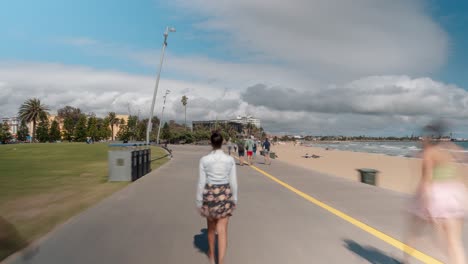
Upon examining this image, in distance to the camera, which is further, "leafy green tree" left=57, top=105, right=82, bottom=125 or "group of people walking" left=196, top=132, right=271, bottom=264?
"leafy green tree" left=57, top=105, right=82, bottom=125

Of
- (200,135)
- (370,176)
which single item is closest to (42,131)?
(200,135)

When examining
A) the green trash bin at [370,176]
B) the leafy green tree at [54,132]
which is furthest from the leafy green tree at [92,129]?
the green trash bin at [370,176]

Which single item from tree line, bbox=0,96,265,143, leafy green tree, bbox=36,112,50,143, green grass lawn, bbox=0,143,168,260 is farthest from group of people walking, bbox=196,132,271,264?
leafy green tree, bbox=36,112,50,143

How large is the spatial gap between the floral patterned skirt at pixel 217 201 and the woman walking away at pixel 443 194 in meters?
2.22

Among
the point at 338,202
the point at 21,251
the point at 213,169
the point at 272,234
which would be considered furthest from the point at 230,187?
the point at 338,202

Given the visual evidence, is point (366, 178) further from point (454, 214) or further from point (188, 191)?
point (454, 214)

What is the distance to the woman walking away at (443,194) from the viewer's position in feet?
12.9

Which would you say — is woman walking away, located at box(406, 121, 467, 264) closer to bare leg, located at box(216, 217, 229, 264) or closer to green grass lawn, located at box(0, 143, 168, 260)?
bare leg, located at box(216, 217, 229, 264)

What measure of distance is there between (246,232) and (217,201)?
203cm

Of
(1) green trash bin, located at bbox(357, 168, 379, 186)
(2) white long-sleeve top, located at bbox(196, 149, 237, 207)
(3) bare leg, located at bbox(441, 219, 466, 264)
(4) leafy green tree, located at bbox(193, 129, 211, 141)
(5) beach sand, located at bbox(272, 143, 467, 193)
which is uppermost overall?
(4) leafy green tree, located at bbox(193, 129, 211, 141)

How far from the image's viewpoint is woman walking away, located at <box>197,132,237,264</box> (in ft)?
14.7

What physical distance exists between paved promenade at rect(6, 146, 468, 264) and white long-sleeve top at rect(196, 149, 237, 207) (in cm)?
98

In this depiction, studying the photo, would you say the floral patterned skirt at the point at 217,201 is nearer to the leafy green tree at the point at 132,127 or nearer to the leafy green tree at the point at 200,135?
the leafy green tree at the point at 200,135

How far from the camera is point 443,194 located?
13.0ft
